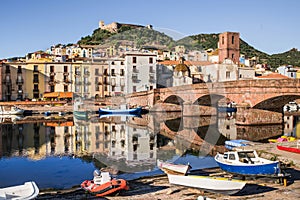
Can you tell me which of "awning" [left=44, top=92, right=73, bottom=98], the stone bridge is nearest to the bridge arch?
the stone bridge

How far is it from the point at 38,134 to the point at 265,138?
70.2 ft

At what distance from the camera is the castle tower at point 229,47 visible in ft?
308

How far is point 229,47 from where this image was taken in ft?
310

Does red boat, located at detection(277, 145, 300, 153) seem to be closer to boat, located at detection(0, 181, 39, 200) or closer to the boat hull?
the boat hull

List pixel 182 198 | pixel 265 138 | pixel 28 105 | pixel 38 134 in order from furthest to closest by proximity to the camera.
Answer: pixel 28 105, pixel 38 134, pixel 265 138, pixel 182 198

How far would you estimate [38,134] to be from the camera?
1432 inches

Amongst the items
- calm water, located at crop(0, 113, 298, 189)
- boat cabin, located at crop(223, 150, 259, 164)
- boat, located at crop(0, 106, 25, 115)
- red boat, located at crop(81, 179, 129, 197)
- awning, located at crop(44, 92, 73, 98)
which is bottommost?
calm water, located at crop(0, 113, 298, 189)

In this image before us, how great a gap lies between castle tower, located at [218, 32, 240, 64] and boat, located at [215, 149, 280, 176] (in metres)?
79.9

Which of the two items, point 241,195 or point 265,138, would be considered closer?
point 241,195

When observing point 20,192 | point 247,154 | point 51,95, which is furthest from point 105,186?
point 51,95

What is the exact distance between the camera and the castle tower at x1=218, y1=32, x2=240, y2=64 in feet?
308

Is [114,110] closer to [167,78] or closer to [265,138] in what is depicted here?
[167,78]

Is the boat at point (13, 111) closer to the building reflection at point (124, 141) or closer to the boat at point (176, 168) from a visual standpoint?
the building reflection at point (124, 141)

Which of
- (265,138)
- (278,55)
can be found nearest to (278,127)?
(265,138)
